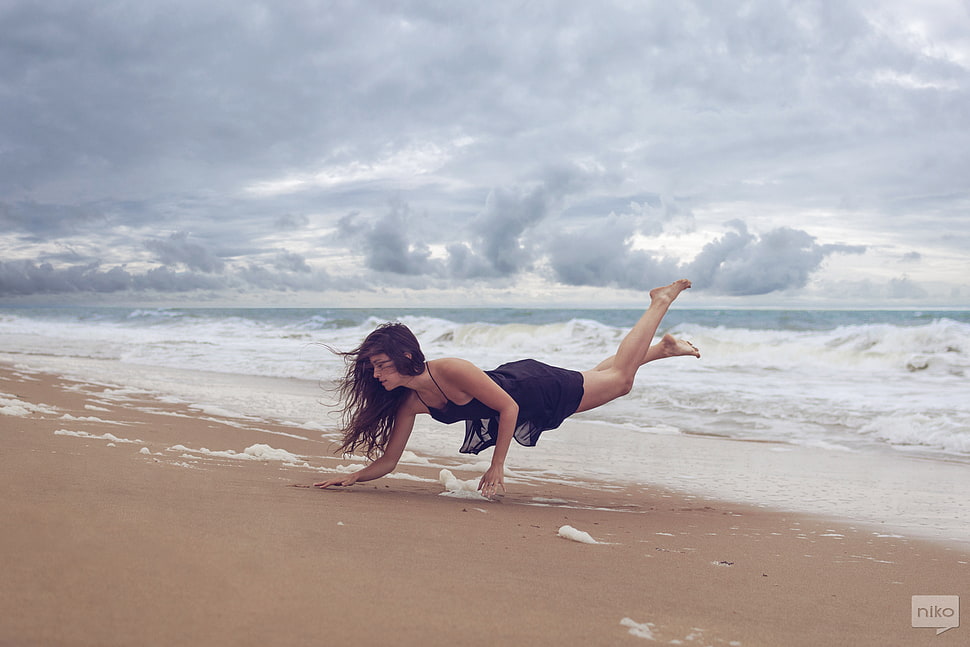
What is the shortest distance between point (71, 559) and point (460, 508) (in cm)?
190

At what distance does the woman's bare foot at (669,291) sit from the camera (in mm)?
4996

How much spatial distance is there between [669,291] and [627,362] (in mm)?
790

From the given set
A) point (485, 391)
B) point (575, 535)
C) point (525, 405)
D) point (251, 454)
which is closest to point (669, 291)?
point (525, 405)

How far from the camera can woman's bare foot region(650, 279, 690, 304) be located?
16.4 ft

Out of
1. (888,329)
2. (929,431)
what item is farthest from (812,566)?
(888,329)

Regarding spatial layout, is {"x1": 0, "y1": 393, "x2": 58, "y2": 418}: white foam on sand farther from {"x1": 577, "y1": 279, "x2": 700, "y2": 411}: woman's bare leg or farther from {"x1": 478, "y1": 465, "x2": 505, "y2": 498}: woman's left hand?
{"x1": 577, "y1": 279, "x2": 700, "y2": 411}: woman's bare leg

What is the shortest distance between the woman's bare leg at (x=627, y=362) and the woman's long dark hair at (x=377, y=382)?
1.18 meters

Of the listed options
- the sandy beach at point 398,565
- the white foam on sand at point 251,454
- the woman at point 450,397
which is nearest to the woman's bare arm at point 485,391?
the woman at point 450,397

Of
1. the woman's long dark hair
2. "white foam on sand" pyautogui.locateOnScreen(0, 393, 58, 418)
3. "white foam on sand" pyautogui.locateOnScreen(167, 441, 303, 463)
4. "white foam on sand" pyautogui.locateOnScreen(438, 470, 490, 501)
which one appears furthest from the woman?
"white foam on sand" pyautogui.locateOnScreen(0, 393, 58, 418)

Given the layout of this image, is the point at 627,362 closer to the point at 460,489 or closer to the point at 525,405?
the point at 525,405

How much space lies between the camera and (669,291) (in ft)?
16.6

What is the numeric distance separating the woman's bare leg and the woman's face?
1249 mm

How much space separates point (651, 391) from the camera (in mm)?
10258

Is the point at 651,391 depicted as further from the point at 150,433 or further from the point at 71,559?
the point at 71,559
